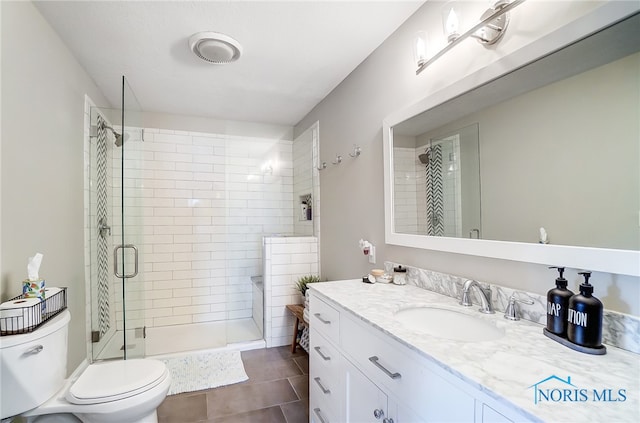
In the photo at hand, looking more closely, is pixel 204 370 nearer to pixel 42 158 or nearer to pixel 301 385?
pixel 301 385

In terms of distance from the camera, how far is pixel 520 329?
1077mm

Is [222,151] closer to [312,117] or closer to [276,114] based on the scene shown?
[276,114]

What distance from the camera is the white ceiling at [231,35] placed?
176cm

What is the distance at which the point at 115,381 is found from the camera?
1.57m

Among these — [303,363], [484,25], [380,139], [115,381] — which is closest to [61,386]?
[115,381]

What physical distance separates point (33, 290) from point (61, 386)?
1.58ft

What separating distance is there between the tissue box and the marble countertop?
1.55 metres

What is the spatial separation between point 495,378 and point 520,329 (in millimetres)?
422

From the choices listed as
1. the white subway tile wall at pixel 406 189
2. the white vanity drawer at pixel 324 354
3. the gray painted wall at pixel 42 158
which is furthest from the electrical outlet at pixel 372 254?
the gray painted wall at pixel 42 158

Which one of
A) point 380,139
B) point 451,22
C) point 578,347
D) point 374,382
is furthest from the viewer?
point 380,139

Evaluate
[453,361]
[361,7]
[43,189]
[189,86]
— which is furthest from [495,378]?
[189,86]

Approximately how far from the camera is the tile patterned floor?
6.45ft

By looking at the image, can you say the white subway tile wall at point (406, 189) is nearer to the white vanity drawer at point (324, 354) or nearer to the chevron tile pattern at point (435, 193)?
the chevron tile pattern at point (435, 193)

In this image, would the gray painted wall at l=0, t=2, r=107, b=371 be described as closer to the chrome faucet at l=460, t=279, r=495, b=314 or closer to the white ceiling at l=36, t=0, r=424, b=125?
the white ceiling at l=36, t=0, r=424, b=125
